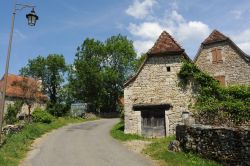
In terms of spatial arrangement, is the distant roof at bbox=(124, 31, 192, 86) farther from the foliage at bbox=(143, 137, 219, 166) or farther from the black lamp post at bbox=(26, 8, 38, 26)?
the black lamp post at bbox=(26, 8, 38, 26)

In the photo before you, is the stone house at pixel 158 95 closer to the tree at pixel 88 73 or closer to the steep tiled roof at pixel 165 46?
→ the steep tiled roof at pixel 165 46

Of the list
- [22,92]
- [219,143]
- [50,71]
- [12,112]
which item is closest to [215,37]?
[219,143]

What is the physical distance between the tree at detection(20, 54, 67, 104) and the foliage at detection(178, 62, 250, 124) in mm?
34459

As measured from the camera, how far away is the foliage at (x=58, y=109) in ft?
133

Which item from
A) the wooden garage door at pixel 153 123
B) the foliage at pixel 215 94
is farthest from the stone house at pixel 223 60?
the wooden garage door at pixel 153 123

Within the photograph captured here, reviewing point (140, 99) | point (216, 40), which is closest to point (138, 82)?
point (140, 99)

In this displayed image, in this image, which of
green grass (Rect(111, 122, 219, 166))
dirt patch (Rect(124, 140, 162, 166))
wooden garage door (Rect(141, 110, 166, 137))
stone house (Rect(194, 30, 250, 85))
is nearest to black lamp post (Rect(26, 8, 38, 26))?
dirt patch (Rect(124, 140, 162, 166))

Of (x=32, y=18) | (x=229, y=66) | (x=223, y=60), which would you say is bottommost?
(x=32, y=18)

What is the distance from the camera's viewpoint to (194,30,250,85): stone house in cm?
2391

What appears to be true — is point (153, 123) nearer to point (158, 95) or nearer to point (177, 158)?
point (158, 95)

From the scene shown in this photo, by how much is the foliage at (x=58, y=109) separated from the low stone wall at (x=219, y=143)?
99.6ft

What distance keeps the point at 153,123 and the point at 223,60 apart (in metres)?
9.60

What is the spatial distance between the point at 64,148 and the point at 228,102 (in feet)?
33.1

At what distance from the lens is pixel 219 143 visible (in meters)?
10.6
